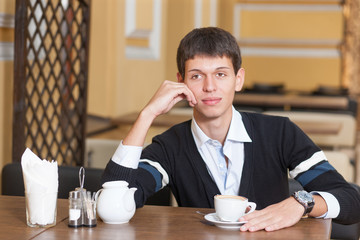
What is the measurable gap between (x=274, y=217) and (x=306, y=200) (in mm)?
137

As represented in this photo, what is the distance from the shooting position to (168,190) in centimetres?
237

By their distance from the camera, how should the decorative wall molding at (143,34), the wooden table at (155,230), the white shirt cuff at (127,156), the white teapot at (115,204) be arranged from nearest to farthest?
the wooden table at (155,230), the white teapot at (115,204), the white shirt cuff at (127,156), the decorative wall molding at (143,34)

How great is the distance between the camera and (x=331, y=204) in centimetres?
178

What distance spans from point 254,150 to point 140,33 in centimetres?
341

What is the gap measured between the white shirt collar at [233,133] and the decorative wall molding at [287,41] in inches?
300

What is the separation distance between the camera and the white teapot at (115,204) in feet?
5.36

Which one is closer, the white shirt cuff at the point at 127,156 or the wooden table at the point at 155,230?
the wooden table at the point at 155,230

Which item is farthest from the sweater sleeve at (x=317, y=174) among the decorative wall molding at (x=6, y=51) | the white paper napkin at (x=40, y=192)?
the decorative wall molding at (x=6, y=51)

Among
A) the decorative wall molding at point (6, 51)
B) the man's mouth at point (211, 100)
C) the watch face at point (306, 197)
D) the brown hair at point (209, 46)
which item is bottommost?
the watch face at point (306, 197)

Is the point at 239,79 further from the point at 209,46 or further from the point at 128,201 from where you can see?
the point at 128,201

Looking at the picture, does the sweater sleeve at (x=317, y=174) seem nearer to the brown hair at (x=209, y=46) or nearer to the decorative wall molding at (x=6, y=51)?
the brown hair at (x=209, y=46)

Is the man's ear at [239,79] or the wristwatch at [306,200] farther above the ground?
the man's ear at [239,79]

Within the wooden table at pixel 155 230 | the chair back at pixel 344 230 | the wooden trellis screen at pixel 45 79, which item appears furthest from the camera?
the wooden trellis screen at pixel 45 79

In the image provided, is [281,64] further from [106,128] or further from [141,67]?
[106,128]
